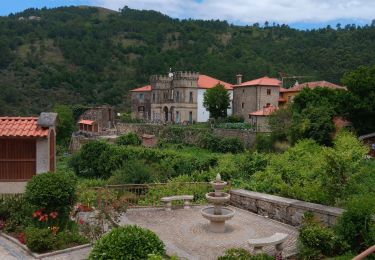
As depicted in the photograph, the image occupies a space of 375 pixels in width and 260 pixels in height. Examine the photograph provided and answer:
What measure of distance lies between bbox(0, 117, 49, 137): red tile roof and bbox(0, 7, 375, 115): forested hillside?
211 ft

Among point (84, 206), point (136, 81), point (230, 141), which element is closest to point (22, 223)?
point (84, 206)

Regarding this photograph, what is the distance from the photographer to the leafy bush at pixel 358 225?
8.74 m

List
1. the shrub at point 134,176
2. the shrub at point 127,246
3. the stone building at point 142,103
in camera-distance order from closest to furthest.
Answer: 1. the shrub at point 127,246
2. the shrub at point 134,176
3. the stone building at point 142,103

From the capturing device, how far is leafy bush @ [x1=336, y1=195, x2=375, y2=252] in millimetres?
8742

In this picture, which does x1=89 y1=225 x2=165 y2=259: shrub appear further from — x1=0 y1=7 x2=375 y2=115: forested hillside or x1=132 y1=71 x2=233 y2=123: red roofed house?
x1=0 y1=7 x2=375 y2=115: forested hillside

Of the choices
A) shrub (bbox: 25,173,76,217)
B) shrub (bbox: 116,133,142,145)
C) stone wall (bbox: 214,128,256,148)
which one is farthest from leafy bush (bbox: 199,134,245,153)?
shrub (bbox: 25,173,76,217)

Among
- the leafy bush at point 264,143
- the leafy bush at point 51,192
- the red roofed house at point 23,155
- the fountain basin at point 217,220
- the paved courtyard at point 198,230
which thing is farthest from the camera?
the leafy bush at point 264,143

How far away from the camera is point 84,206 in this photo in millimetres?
12633

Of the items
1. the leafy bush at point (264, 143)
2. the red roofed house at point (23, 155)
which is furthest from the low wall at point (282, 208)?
the leafy bush at point (264, 143)

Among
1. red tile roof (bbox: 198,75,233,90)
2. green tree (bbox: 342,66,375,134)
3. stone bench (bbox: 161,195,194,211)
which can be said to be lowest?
stone bench (bbox: 161,195,194,211)

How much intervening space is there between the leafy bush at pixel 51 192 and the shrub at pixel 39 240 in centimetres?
73

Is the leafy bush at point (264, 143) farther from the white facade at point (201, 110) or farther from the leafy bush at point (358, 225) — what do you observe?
the leafy bush at point (358, 225)

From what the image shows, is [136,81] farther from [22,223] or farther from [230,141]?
[22,223]

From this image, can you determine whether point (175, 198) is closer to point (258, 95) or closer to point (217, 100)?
point (258, 95)
